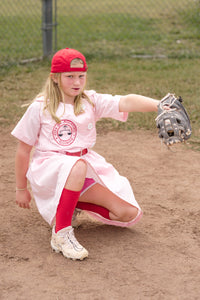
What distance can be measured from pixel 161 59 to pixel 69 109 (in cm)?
470

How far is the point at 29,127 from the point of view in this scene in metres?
2.95

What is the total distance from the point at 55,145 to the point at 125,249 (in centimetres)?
69

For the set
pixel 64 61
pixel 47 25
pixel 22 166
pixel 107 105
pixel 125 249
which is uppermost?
pixel 64 61

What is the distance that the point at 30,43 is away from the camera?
27.4 ft

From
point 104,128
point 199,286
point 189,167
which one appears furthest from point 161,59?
point 199,286

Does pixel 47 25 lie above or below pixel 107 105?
below

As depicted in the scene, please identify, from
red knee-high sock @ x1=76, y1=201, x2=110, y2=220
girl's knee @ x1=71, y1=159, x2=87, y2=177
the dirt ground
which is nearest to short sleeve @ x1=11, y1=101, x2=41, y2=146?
girl's knee @ x1=71, y1=159, x2=87, y2=177

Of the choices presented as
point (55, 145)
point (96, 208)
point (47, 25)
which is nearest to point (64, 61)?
point (55, 145)

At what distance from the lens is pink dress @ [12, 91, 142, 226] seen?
9.48 feet

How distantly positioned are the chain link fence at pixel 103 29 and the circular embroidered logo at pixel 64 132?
4455 mm

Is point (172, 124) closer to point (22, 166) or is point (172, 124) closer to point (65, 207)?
point (65, 207)

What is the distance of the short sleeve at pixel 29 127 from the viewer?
2941 millimetres

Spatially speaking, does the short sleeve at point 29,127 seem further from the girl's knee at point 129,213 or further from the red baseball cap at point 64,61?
the girl's knee at point 129,213

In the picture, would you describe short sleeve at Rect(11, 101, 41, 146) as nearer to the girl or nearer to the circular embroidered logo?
the girl
